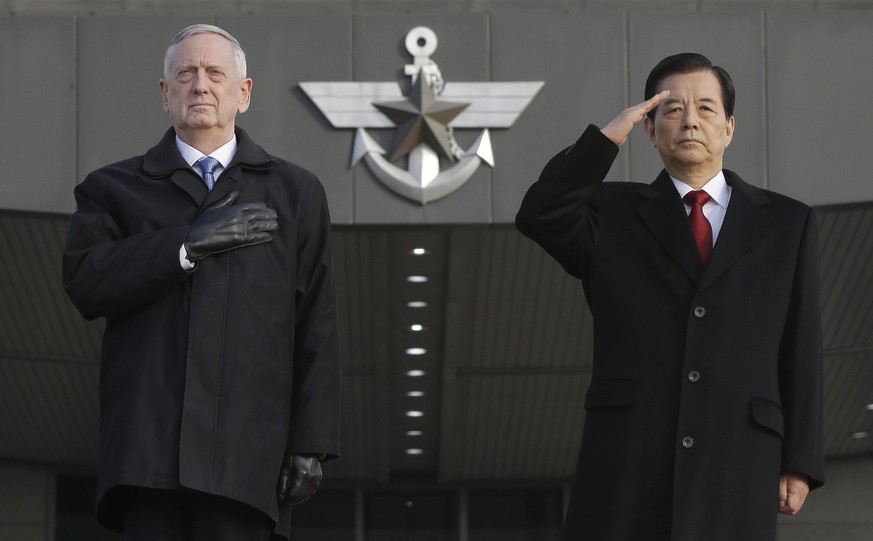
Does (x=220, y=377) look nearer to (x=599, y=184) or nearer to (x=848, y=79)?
(x=599, y=184)

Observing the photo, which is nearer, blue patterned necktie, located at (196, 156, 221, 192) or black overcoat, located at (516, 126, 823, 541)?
black overcoat, located at (516, 126, 823, 541)

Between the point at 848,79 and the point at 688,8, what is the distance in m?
1.32

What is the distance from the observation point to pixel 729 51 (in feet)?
39.2

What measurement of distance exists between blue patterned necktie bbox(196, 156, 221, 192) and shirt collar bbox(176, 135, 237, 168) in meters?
0.01

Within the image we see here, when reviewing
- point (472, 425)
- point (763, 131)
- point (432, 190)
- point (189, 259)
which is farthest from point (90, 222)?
point (472, 425)

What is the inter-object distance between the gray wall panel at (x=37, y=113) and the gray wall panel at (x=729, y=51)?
420 centimetres

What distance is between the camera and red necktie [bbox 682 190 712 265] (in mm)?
4320

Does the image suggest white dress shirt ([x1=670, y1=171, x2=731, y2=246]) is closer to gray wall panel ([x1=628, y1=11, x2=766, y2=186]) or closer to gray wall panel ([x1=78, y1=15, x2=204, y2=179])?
gray wall panel ([x1=628, y1=11, x2=766, y2=186])

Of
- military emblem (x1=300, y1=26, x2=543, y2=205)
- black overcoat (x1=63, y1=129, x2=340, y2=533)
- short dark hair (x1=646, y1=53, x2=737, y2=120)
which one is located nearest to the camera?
black overcoat (x1=63, y1=129, x2=340, y2=533)

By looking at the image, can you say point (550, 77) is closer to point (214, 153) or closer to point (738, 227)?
point (738, 227)

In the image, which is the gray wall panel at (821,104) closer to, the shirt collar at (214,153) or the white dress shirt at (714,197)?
the white dress shirt at (714,197)

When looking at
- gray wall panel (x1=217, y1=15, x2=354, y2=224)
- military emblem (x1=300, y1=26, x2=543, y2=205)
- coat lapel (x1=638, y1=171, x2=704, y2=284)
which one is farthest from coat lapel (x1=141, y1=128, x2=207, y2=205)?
gray wall panel (x1=217, y1=15, x2=354, y2=224)

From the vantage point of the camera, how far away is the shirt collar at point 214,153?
13.9ft

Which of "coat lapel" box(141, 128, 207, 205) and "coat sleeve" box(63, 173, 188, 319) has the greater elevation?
"coat lapel" box(141, 128, 207, 205)
